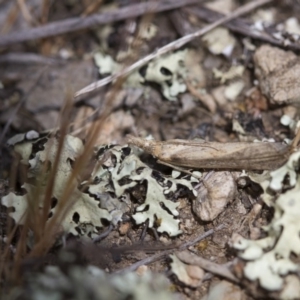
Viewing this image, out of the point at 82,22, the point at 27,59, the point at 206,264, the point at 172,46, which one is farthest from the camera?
the point at 27,59

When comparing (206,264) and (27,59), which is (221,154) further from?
(27,59)

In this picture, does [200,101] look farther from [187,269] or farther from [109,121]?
[187,269]

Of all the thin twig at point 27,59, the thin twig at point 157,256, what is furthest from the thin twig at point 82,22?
the thin twig at point 157,256

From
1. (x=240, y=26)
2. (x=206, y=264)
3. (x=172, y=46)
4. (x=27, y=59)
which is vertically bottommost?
(x=206, y=264)

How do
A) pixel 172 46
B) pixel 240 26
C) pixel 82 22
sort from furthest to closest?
pixel 82 22, pixel 240 26, pixel 172 46

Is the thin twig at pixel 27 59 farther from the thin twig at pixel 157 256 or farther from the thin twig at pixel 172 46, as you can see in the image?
the thin twig at pixel 157 256

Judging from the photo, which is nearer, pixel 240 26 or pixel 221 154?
pixel 221 154

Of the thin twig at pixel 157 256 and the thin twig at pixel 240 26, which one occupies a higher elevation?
the thin twig at pixel 240 26

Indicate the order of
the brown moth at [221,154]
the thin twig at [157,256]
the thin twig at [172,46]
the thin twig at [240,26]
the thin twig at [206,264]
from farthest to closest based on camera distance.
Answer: the thin twig at [240,26]
the thin twig at [172,46]
the brown moth at [221,154]
the thin twig at [157,256]
the thin twig at [206,264]

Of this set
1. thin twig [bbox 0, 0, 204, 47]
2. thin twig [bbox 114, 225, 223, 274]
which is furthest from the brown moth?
thin twig [bbox 0, 0, 204, 47]

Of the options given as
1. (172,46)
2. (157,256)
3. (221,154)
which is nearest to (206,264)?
(157,256)
